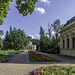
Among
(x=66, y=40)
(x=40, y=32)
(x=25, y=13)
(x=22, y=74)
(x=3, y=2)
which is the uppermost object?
(x=40, y=32)

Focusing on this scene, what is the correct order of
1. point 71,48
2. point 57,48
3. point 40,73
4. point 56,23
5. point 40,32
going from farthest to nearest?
point 40,32
point 56,23
point 57,48
point 71,48
point 40,73

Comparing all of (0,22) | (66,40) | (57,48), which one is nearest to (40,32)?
(57,48)

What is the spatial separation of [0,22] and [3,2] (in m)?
3.32

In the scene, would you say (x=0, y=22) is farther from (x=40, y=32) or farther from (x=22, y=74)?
(x=40, y=32)

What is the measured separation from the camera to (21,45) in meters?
46.8

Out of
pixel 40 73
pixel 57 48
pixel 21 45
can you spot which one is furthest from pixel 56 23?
pixel 40 73

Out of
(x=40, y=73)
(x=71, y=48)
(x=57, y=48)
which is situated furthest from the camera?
(x=57, y=48)

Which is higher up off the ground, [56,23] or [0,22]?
[56,23]

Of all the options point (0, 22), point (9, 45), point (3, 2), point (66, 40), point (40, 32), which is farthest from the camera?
point (40, 32)

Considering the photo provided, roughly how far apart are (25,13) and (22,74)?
4.90m

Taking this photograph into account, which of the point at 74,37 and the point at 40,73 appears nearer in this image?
the point at 40,73

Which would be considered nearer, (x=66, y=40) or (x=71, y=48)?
(x=71, y=48)

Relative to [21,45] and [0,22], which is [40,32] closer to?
[21,45]

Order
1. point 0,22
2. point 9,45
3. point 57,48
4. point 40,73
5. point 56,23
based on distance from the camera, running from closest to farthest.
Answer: point 40,73 → point 0,22 → point 57,48 → point 56,23 → point 9,45
